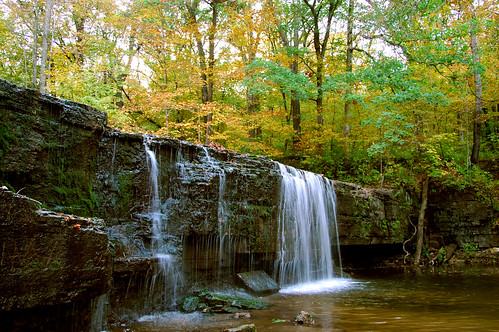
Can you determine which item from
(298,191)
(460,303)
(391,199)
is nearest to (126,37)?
(298,191)

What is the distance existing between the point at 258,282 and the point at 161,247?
276 cm

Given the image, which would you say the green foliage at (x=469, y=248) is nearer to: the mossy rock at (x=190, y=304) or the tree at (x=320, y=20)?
the tree at (x=320, y=20)

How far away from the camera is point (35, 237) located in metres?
3.47

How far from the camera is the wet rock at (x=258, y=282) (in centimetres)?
782

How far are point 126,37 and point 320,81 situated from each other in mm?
10442

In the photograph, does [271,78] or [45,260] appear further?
[271,78]

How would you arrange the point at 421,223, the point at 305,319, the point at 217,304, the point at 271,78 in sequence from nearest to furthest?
the point at 305,319 → the point at 217,304 → the point at 421,223 → the point at 271,78

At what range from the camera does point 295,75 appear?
47.3 ft

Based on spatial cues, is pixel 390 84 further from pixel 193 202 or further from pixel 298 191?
pixel 193 202

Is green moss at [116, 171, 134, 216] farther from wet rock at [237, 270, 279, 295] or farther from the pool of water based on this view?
wet rock at [237, 270, 279, 295]

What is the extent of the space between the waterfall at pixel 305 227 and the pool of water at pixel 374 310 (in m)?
0.77

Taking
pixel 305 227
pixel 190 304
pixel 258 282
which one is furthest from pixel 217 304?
pixel 305 227

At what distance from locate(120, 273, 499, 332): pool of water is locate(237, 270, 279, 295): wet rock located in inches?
12.6

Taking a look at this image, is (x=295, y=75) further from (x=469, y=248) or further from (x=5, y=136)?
(x=5, y=136)
